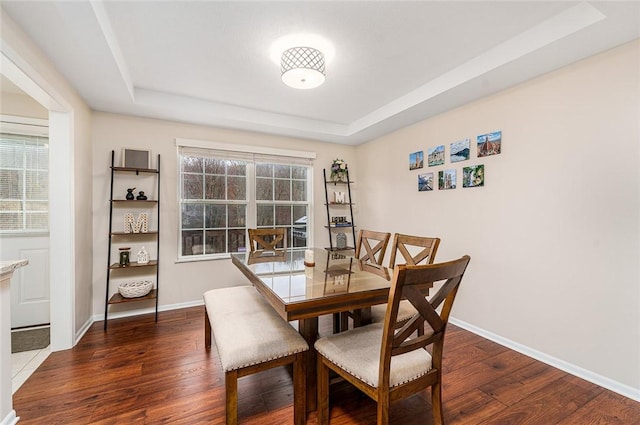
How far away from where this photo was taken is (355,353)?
140 cm

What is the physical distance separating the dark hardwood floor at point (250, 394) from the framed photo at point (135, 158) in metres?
1.83

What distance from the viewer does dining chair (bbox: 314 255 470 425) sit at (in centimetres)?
117

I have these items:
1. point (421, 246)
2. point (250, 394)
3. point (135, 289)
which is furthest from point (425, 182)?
point (135, 289)

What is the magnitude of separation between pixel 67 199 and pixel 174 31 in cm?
170

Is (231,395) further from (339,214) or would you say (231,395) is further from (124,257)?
(339,214)

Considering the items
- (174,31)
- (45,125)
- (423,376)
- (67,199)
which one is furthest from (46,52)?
(423,376)

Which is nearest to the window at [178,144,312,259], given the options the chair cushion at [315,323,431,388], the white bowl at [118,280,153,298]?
the white bowl at [118,280,153,298]

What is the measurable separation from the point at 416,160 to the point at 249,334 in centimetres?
281

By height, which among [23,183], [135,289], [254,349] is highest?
[23,183]

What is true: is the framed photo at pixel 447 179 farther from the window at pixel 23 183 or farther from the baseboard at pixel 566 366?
the window at pixel 23 183

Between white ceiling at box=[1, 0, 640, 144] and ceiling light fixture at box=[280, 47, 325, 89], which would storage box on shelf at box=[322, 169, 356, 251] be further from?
ceiling light fixture at box=[280, 47, 325, 89]

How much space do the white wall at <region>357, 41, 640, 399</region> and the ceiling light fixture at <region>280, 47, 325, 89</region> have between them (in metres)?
1.71

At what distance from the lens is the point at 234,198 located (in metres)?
3.75

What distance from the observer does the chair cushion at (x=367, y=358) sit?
4.20 ft
